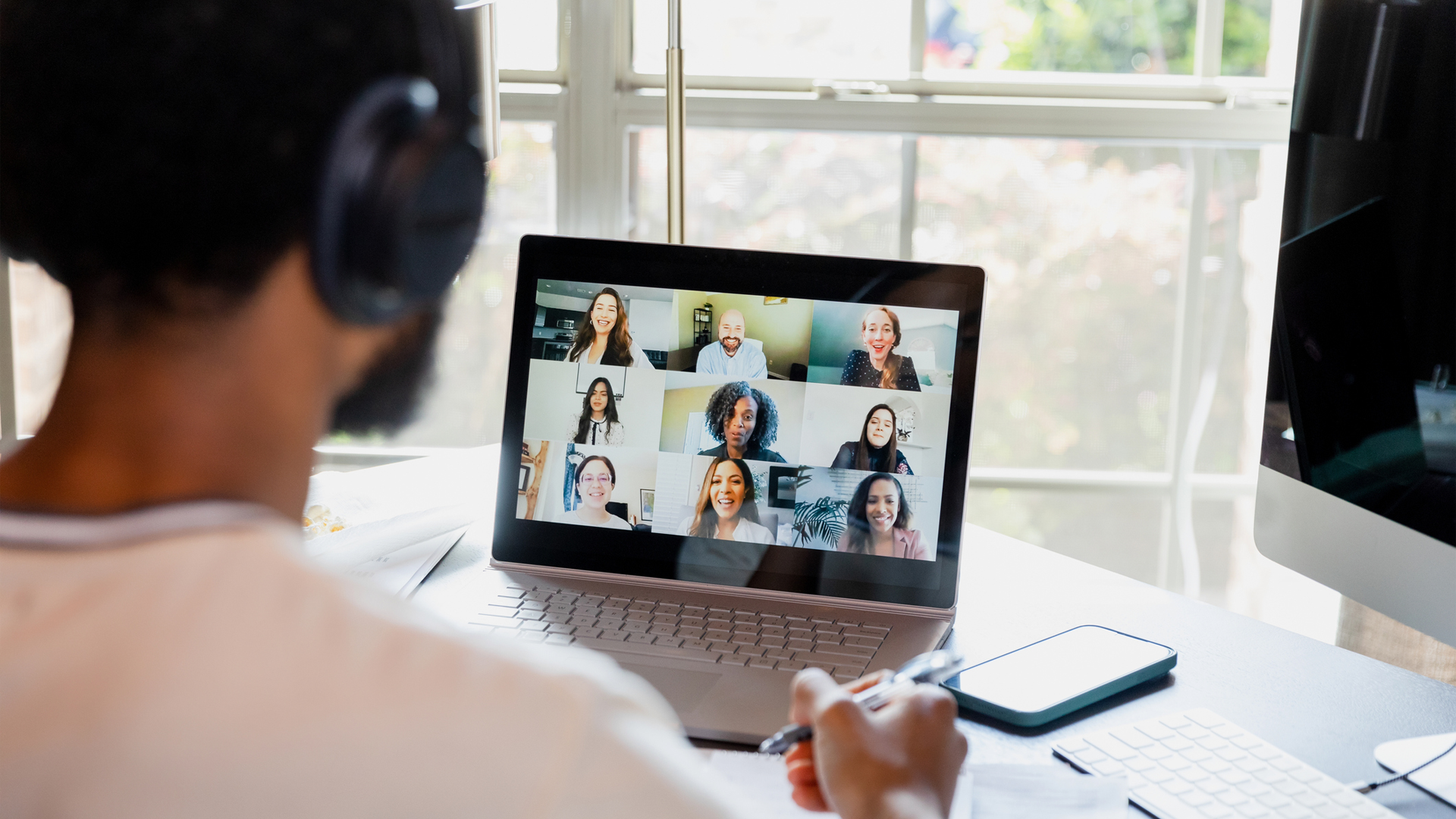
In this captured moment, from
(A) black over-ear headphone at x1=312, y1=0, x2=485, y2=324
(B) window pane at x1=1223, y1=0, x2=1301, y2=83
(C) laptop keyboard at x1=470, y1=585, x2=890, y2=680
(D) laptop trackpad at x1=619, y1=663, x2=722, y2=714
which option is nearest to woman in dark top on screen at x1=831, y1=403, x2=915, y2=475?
(C) laptop keyboard at x1=470, y1=585, x2=890, y2=680

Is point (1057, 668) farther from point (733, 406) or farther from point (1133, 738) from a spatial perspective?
point (733, 406)

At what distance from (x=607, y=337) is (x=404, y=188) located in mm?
555

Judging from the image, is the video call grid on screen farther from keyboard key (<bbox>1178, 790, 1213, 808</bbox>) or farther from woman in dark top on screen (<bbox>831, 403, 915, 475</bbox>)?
keyboard key (<bbox>1178, 790, 1213, 808</bbox>)

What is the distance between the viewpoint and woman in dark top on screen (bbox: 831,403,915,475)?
908 mm

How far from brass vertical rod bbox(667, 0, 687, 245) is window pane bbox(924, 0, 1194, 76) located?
0.68 meters

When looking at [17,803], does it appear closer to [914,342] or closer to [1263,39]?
[914,342]

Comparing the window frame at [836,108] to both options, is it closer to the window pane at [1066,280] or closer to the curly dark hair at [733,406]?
the window pane at [1066,280]

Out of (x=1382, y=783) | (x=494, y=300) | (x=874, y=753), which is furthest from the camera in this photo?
(x=494, y=300)

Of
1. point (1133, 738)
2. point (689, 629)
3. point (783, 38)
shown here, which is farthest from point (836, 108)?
point (1133, 738)

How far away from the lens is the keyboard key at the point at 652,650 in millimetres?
804

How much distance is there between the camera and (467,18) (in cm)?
50

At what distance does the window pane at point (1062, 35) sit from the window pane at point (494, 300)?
0.67m

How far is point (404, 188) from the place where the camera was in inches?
16.0

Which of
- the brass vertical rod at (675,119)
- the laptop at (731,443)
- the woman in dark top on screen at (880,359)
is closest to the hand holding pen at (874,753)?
the laptop at (731,443)
